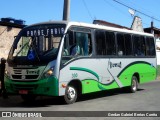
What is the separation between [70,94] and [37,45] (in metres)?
2.01

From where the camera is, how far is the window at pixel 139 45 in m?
17.1

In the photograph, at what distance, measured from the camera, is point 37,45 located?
12.1m

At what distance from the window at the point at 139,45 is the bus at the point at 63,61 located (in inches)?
73.2

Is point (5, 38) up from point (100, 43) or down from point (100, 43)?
up

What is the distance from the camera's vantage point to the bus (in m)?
11.6

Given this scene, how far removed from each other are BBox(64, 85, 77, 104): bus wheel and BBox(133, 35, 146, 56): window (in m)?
5.58

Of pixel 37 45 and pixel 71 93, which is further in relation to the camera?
pixel 71 93

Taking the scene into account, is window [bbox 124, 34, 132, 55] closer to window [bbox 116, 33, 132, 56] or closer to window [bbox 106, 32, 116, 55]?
window [bbox 116, 33, 132, 56]

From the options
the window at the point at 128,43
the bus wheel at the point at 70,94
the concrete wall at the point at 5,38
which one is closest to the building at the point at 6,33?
the concrete wall at the point at 5,38

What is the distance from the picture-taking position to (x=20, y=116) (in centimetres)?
962

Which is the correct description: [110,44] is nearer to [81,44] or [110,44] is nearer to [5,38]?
[81,44]

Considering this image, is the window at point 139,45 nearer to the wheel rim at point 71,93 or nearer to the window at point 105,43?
the window at point 105,43

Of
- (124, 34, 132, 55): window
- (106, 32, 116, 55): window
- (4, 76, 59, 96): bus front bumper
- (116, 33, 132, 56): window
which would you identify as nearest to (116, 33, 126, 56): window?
(116, 33, 132, 56): window

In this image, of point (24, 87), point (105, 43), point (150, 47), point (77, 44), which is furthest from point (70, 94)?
point (150, 47)
